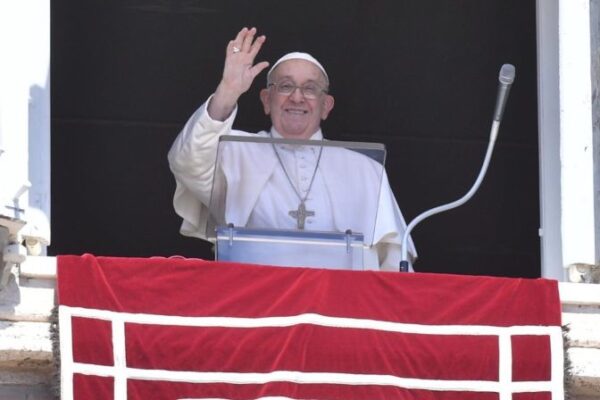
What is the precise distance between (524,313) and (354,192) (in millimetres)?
834

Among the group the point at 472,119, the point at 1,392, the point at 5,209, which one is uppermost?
the point at 472,119

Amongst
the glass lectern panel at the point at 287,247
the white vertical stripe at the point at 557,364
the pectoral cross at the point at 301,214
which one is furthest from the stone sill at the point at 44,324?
the pectoral cross at the point at 301,214

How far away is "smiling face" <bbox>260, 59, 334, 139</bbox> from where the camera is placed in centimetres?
829

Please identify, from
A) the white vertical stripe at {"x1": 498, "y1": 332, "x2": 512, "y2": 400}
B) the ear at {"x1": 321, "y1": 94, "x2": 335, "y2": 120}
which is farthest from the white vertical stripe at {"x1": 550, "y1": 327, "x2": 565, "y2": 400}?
the ear at {"x1": 321, "y1": 94, "x2": 335, "y2": 120}

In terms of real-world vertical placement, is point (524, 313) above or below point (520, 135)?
below

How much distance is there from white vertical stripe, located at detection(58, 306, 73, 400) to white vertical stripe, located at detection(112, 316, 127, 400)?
12 cm

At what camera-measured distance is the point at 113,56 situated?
9578 millimetres

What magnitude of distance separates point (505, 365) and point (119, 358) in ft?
3.46

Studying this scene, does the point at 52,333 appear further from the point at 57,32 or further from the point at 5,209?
the point at 57,32

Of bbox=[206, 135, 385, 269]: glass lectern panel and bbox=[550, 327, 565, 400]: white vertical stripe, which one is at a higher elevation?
bbox=[206, 135, 385, 269]: glass lectern panel

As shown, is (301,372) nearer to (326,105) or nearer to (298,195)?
(298,195)

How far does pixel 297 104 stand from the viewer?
8.29 m

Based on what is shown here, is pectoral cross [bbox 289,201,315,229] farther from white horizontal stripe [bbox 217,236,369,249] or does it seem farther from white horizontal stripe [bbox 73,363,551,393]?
white horizontal stripe [bbox 73,363,551,393]

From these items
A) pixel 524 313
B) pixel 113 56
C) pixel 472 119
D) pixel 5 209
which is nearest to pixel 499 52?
pixel 472 119
